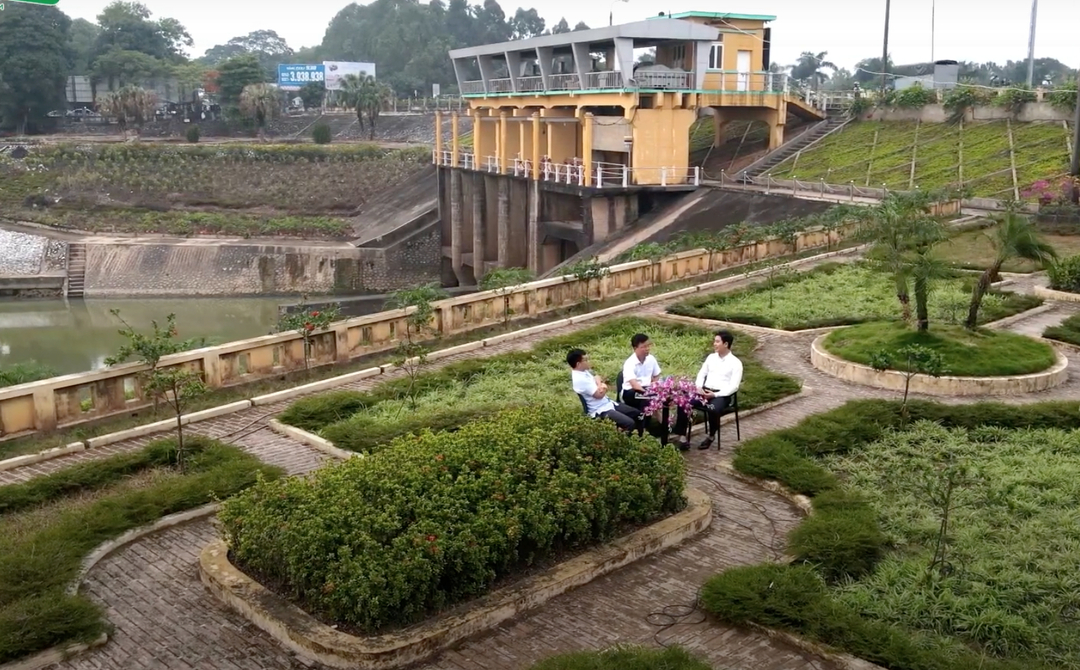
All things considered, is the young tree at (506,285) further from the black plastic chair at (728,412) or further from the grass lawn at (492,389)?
the black plastic chair at (728,412)

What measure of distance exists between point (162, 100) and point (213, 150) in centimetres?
2603

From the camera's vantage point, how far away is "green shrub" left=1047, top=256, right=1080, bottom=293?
705 inches

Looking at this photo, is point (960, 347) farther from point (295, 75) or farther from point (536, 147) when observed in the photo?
point (295, 75)

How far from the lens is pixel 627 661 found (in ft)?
19.7

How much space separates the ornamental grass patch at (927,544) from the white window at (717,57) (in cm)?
2771

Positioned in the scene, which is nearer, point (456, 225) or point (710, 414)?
point (710, 414)

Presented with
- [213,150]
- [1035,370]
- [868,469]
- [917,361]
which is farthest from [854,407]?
[213,150]

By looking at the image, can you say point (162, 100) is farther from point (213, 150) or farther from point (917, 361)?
point (917, 361)

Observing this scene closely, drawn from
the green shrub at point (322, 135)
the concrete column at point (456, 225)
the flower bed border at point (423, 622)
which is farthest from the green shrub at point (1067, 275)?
the green shrub at point (322, 135)

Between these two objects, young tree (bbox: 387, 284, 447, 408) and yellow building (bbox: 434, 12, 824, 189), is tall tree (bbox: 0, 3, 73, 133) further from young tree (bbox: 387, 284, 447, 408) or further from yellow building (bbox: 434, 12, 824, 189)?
young tree (bbox: 387, 284, 447, 408)

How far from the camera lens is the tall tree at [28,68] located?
66938 millimetres

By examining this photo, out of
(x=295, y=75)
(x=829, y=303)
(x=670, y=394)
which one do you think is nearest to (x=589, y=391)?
(x=670, y=394)

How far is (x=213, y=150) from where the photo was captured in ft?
188

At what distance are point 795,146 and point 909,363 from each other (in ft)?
92.0
